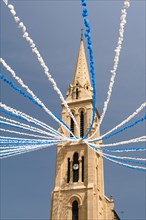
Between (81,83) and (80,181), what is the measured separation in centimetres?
1251

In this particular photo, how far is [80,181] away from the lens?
105 feet

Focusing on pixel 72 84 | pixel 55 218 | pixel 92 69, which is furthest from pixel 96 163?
pixel 92 69

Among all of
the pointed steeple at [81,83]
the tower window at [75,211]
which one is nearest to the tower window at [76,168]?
the tower window at [75,211]

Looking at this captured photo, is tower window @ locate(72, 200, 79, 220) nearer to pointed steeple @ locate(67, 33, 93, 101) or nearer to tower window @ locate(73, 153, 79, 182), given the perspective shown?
tower window @ locate(73, 153, 79, 182)

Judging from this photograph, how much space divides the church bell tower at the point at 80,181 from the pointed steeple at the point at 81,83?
0.20 metres

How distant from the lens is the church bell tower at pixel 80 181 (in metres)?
30.4

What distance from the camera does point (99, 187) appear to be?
110 feet

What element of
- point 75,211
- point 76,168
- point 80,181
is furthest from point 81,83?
point 75,211

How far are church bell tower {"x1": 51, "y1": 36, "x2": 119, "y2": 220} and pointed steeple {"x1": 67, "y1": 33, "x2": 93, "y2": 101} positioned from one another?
202mm

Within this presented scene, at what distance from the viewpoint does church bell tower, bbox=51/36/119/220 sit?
30391 millimetres

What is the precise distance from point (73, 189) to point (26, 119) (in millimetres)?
17336

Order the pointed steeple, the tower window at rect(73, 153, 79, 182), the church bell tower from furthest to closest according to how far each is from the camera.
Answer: the pointed steeple < the tower window at rect(73, 153, 79, 182) < the church bell tower

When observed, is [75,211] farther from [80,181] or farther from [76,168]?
[76,168]

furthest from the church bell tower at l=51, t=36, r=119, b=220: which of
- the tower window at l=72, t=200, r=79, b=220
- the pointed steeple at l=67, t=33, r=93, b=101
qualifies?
the pointed steeple at l=67, t=33, r=93, b=101
